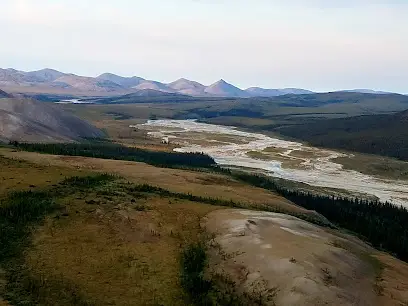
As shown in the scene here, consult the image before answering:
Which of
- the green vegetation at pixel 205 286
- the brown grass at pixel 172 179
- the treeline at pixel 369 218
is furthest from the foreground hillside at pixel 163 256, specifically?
the treeline at pixel 369 218

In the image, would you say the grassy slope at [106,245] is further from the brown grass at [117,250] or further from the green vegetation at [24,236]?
the green vegetation at [24,236]

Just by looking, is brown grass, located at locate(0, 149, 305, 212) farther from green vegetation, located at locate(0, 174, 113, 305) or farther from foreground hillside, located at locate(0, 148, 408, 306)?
green vegetation, located at locate(0, 174, 113, 305)

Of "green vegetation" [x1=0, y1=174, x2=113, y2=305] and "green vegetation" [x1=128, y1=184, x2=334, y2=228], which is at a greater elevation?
"green vegetation" [x1=0, y1=174, x2=113, y2=305]

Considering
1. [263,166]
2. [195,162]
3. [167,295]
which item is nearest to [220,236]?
[167,295]

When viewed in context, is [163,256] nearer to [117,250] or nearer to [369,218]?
[117,250]

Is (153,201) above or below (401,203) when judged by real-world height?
above

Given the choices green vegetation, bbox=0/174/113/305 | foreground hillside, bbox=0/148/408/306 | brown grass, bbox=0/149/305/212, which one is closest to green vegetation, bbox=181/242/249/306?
foreground hillside, bbox=0/148/408/306

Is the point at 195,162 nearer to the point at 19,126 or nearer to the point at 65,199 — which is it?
the point at 19,126
